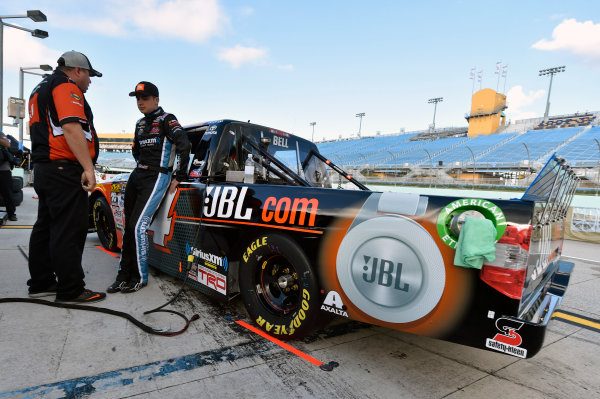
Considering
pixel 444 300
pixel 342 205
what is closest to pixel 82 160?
pixel 342 205

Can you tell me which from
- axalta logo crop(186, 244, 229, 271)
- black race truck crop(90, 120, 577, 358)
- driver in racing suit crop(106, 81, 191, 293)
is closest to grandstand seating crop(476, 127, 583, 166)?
black race truck crop(90, 120, 577, 358)

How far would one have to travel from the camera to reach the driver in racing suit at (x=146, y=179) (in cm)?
307

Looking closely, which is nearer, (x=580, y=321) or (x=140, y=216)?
(x=580, y=321)

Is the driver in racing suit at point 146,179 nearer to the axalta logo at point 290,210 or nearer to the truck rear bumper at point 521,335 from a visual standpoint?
the axalta logo at point 290,210

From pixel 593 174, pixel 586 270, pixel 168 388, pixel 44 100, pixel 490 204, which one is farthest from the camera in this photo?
pixel 593 174

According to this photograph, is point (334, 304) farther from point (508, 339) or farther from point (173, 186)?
point (173, 186)

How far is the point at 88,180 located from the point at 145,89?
0.99 meters

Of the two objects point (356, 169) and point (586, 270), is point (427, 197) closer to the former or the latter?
point (586, 270)

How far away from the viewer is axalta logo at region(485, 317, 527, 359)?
4.95 ft

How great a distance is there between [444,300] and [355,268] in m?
0.48

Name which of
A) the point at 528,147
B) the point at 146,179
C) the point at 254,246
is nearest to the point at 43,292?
the point at 146,179

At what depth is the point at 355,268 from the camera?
6.19 ft

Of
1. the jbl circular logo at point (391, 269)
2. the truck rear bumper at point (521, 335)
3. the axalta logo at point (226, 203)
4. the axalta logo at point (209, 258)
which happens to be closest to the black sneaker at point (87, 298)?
the axalta logo at point (209, 258)

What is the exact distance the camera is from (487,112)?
46906mm
